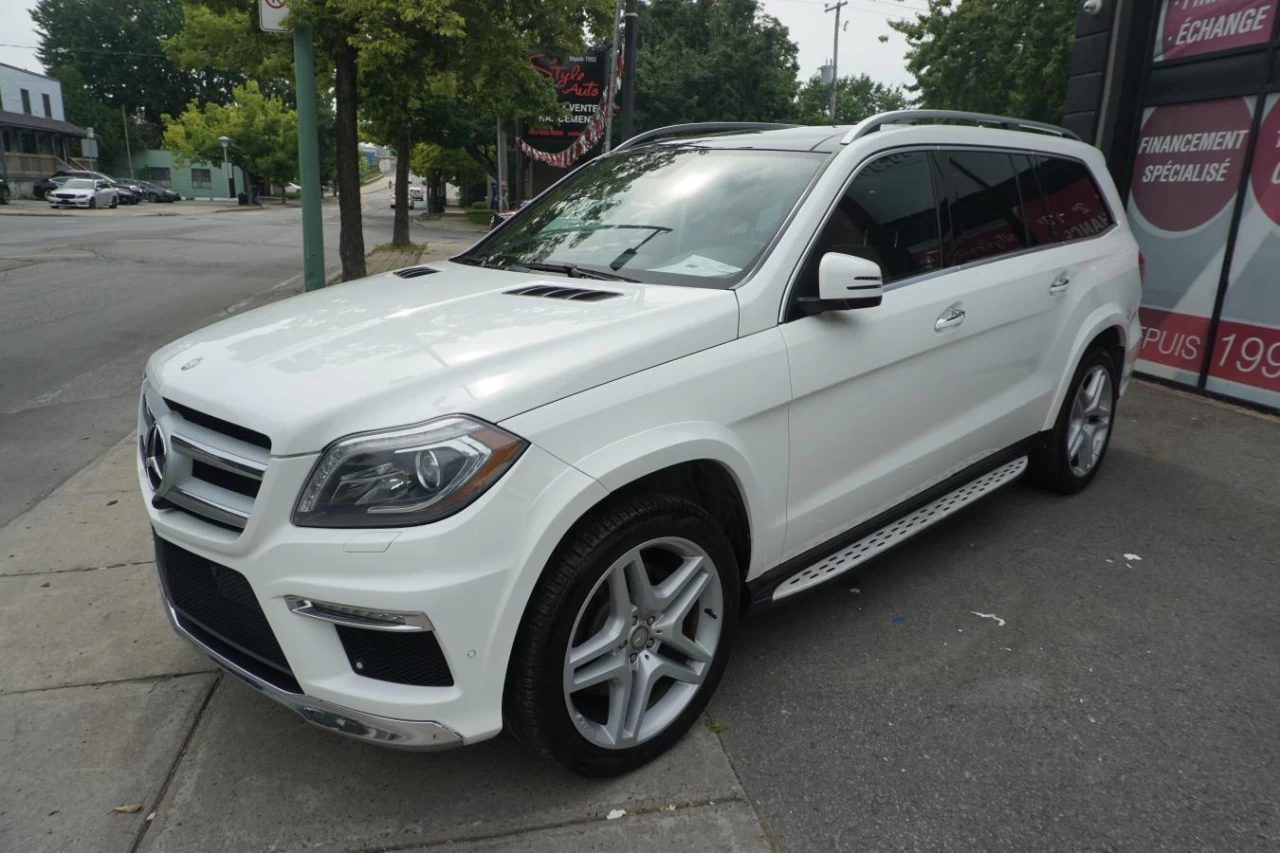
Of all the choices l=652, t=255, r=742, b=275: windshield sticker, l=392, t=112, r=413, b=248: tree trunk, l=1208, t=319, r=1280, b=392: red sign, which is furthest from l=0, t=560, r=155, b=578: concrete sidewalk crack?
l=392, t=112, r=413, b=248: tree trunk

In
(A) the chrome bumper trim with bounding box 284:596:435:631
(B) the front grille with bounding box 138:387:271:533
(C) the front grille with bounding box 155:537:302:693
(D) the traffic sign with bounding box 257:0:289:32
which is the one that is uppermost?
(D) the traffic sign with bounding box 257:0:289:32

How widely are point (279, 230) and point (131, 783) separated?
28.2 meters

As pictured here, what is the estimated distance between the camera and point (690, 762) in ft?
9.00

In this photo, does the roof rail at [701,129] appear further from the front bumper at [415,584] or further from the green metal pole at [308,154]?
the green metal pole at [308,154]

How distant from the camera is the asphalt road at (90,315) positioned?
5844mm

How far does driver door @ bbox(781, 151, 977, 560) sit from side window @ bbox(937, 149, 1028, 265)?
119 millimetres

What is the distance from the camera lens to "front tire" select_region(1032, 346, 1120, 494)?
15.2 feet

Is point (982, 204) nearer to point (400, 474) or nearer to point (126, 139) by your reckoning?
point (400, 474)

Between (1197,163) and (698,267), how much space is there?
646cm

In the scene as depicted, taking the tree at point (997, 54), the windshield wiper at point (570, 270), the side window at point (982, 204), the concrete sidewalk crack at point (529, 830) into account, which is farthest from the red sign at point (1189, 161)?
the tree at point (997, 54)

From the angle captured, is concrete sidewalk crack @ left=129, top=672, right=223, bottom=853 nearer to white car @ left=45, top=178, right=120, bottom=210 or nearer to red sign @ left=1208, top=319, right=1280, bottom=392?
red sign @ left=1208, top=319, right=1280, bottom=392

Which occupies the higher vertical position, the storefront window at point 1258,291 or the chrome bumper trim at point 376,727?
the storefront window at point 1258,291

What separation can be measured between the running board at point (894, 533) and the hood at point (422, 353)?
0.94 m

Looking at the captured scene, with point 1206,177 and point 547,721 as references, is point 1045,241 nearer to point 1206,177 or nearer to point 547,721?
point 547,721
